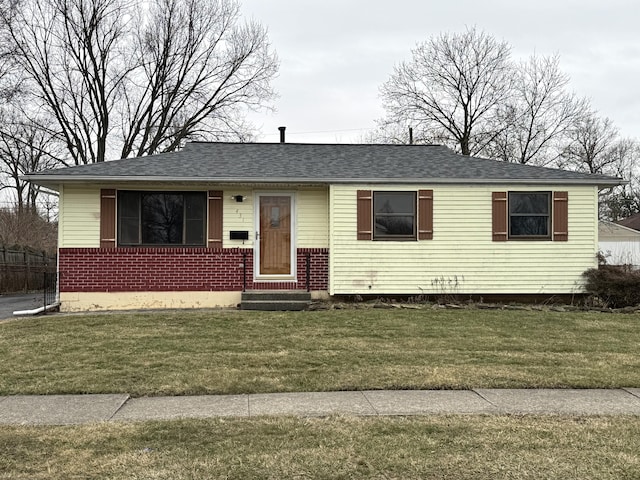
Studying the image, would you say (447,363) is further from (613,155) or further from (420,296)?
(613,155)

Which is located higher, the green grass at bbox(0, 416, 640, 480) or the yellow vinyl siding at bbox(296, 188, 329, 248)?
the yellow vinyl siding at bbox(296, 188, 329, 248)

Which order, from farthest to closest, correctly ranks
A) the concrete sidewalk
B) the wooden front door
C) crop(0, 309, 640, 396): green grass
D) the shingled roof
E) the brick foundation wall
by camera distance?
the wooden front door
the brick foundation wall
the shingled roof
crop(0, 309, 640, 396): green grass
the concrete sidewalk

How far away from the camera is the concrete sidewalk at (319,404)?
493 centimetres

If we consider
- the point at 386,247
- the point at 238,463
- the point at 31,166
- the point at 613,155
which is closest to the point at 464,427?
the point at 238,463

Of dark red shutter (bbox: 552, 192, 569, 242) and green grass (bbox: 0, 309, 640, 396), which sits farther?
dark red shutter (bbox: 552, 192, 569, 242)

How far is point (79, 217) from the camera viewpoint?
39.5 ft

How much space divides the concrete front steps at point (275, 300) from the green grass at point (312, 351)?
0.59 m

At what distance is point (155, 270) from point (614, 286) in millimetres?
10028

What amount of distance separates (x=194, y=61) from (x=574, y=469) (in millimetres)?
29596

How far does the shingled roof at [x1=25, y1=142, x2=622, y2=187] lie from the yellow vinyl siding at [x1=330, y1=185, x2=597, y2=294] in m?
0.28

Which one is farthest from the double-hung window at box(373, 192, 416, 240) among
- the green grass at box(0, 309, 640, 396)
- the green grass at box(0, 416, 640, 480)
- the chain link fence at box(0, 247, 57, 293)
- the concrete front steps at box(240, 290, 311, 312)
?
the chain link fence at box(0, 247, 57, 293)

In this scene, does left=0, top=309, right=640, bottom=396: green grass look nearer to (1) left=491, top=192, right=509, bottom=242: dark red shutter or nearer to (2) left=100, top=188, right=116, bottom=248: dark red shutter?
(2) left=100, top=188, right=116, bottom=248: dark red shutter

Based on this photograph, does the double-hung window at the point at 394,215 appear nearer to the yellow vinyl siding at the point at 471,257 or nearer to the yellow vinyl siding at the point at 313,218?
the yellow vinyl siding at the point at 471,257

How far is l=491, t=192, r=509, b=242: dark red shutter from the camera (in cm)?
1263
